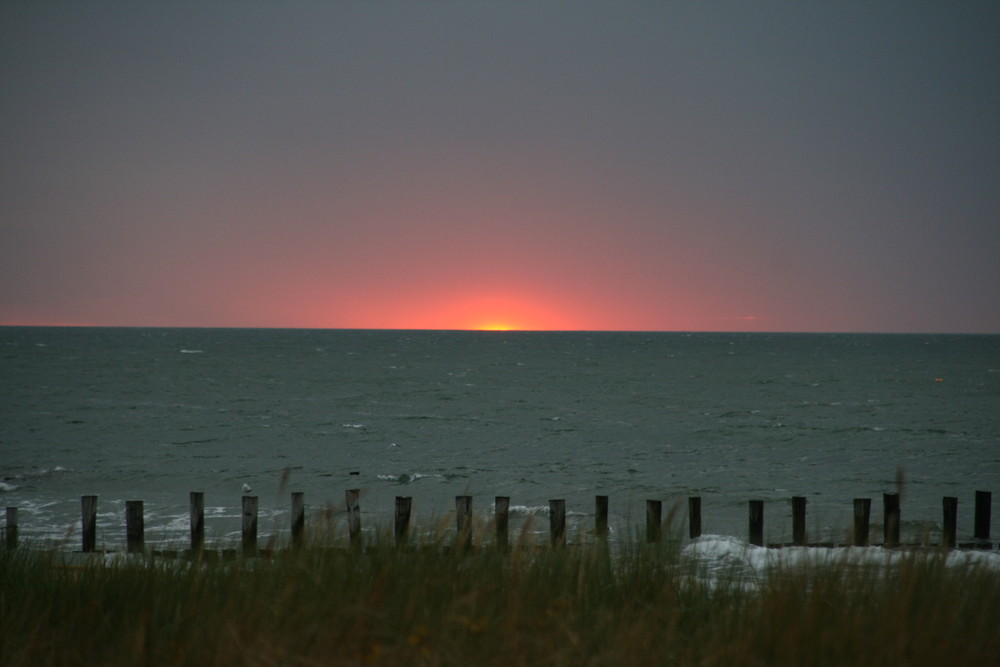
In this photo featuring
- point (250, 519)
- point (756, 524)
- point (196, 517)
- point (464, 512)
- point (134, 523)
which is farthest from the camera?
point (196, 517)

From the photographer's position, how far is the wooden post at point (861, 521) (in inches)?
376

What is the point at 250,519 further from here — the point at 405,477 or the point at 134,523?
the point at 405,477

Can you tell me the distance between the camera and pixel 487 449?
33938mm

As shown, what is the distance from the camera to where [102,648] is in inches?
181

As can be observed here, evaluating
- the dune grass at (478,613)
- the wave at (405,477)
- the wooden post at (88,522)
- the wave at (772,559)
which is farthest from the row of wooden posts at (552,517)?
the wave at (405,477)

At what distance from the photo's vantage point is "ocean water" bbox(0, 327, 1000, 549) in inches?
785

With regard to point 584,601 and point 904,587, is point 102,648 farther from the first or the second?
point 904,587

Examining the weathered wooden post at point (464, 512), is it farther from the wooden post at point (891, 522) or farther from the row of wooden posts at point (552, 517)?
the wooden post at point (891, 522)

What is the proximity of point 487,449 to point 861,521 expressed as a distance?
77.8 feet

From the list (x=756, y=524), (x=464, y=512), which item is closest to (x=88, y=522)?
(x=464, y=512)

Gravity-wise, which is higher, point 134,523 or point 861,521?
point 861,521

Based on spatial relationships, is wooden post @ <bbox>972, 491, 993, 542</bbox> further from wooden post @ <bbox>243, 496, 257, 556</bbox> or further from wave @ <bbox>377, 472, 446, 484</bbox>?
wave @ <bbox>377, 472, 446, 484</bbox>

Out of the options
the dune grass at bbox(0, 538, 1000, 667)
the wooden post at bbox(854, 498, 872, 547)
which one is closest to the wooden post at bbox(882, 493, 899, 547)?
the wooden post at bbox(854, 498, 872, 547)

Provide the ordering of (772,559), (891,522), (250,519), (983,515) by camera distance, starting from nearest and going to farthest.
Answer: (772,559), (891,522), (250,519), (983,515)
